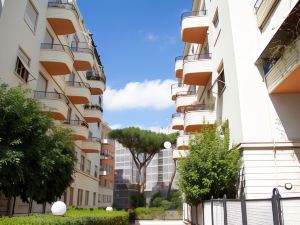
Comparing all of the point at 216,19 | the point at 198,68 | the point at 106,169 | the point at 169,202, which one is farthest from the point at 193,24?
the point at 106,169

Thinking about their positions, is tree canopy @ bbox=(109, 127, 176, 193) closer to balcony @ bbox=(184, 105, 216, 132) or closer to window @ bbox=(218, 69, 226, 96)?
balcony @ bbox=(184, 105, 216, 132)

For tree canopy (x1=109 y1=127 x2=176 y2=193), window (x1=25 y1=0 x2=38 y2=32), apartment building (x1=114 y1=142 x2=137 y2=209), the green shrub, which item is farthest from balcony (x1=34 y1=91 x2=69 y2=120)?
apartment building (x1=114 y1=142 x2=137 y2=209)

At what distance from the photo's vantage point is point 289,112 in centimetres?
1288

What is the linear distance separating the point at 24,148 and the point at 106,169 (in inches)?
1403

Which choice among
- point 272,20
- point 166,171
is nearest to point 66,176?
point 272,20

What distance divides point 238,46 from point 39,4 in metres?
11.3

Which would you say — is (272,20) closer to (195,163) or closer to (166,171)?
(195,163)

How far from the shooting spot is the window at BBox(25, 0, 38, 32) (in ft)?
56.0

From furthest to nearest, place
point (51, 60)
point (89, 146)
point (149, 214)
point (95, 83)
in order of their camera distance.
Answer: point (149, 214) < point (95, 83) < point (89, 146) < point (51, 60)

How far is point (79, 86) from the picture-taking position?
25.3 meters

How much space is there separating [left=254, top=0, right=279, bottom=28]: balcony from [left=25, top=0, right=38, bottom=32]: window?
11104 millimetres

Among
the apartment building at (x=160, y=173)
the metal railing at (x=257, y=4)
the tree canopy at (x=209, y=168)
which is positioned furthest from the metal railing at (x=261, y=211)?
the apartment building at (x=160, y=173)

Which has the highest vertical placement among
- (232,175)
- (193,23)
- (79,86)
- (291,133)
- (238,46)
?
(193,23)

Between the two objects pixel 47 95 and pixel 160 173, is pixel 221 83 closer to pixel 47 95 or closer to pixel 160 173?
pixel 47 95
